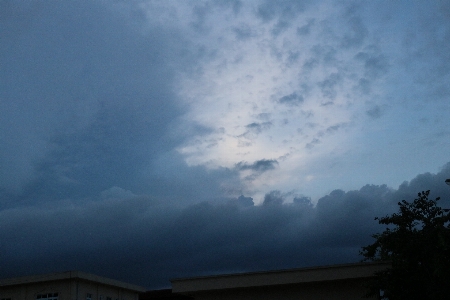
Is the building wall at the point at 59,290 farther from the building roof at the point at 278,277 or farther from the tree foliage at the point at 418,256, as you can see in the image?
the tree foliage at the point at 418,256

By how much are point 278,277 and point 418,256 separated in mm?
6821

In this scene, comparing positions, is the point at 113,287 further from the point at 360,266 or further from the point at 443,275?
the point at 443,275

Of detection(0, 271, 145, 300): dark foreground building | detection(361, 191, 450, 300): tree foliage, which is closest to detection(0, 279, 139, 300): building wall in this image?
detection(0, 271, 145, 300): dark foreground building

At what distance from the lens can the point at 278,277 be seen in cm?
2430

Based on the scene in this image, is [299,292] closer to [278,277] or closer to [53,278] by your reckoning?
[278,277]

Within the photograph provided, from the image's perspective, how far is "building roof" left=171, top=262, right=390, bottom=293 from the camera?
23.4 metres

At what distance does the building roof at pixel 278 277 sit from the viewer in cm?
2336

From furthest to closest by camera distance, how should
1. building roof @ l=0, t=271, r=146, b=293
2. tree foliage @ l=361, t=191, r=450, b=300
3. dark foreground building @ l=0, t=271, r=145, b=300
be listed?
dark foreground building @ l=0, t=271, r=145, b=300, building roof @ l=0, t=271, r=146, b=293, tree foliage @ l=361, t=191, r=450, b=300

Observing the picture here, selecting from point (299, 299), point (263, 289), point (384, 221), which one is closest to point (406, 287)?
point (384, 221)

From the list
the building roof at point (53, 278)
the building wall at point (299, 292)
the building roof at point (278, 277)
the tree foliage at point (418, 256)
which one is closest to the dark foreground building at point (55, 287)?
the building roof at point (53, 278)

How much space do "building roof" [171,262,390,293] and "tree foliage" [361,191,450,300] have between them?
A: 4.90ft

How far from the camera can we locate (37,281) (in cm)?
3038

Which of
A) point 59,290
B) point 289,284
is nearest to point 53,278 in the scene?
point 59,290

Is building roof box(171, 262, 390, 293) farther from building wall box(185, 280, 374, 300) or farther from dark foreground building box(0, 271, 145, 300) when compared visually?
dark foreground building box(0, 271, 145, 300)
